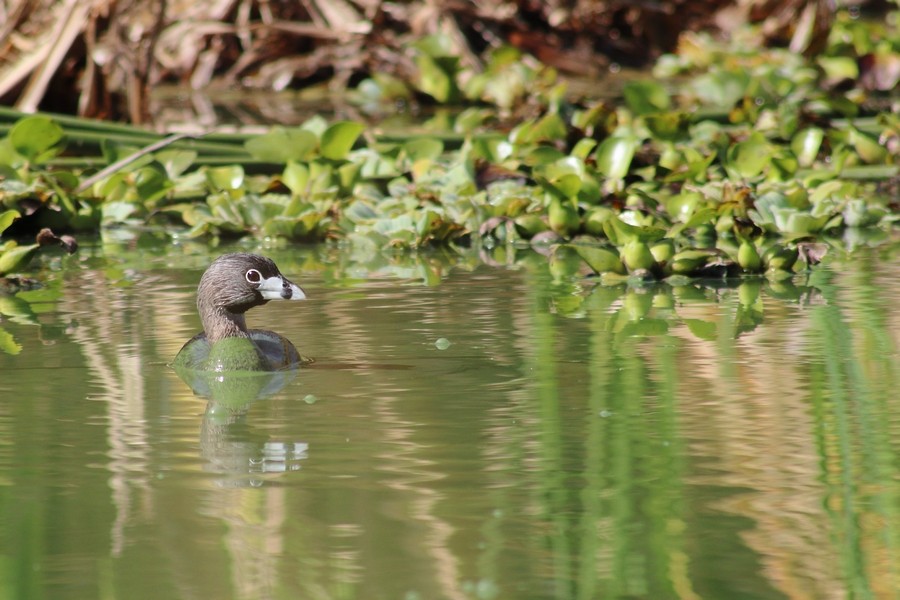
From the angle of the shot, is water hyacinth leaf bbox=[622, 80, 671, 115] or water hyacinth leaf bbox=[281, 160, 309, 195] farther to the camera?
water hyacinth leaf bbox=[622, 80, 671, 115]

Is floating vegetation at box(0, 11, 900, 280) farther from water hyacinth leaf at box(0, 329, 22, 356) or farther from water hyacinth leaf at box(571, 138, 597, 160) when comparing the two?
water hyacinth leaf at box(0, 329, 22, 356)

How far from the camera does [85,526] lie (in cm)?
201

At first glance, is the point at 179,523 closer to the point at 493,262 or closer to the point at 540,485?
the point at 540,485

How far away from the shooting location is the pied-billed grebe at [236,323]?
295cm

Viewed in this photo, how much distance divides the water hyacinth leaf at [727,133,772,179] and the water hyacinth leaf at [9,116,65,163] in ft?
7.04

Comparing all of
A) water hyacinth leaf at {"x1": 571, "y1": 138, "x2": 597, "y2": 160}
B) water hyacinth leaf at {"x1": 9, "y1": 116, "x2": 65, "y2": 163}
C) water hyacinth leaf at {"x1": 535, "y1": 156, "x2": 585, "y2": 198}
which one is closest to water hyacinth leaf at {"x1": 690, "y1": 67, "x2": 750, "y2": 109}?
water hyacinth leaf at {"x1": 571, "y1": 138, "x2": 597, "y2": 160}

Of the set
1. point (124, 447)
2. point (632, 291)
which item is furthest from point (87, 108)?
point (124, 447)

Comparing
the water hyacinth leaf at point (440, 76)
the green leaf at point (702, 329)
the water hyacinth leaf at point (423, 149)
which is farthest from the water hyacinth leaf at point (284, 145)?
the water hyacinth leaf at point (440, 76)

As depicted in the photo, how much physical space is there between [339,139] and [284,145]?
0.22 meters

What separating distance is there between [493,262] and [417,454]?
2.13 meters

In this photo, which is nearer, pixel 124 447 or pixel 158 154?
pixel 124 447

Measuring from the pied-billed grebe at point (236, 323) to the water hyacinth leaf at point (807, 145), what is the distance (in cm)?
311

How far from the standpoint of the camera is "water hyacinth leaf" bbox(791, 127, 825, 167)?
5801mm

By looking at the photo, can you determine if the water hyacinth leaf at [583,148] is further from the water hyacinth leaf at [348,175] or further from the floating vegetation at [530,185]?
the water hyacinth leaf at [348,175]
